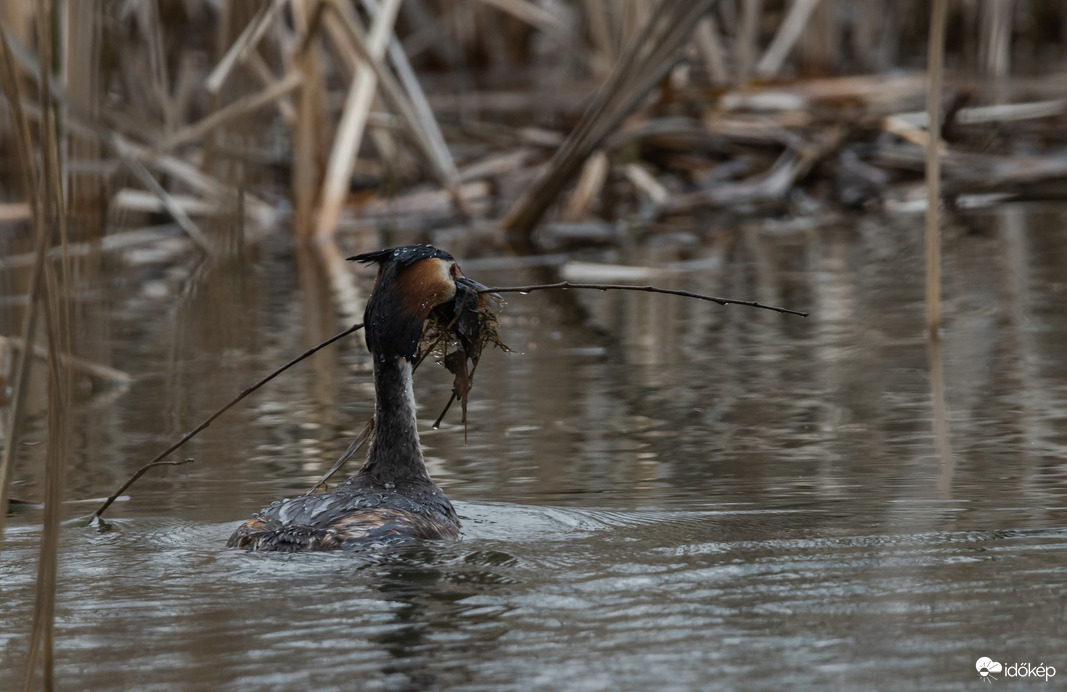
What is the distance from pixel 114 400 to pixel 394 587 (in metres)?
3.31

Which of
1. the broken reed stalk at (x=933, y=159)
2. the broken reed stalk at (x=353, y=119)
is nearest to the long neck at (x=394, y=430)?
the broken reed stalk at (x=933, y=159)

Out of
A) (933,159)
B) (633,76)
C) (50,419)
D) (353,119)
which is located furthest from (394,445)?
(353,119)

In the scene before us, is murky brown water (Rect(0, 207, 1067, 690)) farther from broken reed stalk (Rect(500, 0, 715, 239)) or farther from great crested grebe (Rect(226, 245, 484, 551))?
broken reed stalk (Rect(500, 0, 715, 239))

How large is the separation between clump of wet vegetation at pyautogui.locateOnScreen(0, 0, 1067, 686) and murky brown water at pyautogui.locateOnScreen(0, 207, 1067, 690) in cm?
78

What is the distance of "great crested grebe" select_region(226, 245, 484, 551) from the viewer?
14.4 ft

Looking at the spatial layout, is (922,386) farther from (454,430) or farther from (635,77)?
(635,77)

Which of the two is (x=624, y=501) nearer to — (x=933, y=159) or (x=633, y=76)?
(x=933, y=159)

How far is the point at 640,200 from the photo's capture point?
1220 centimetres

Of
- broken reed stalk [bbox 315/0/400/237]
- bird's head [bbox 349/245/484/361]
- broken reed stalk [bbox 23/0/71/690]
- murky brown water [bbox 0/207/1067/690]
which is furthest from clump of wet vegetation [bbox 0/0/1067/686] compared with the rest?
broken reed stalk [bbox 23/0/71/690]

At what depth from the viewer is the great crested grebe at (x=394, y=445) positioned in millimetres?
4398

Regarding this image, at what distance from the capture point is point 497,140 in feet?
41.2

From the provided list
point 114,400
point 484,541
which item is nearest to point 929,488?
point 484,541

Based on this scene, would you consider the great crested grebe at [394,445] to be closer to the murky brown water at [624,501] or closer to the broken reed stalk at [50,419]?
the murky brown water at [624,501]

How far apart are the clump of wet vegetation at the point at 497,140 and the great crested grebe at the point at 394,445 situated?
188 centimetres
